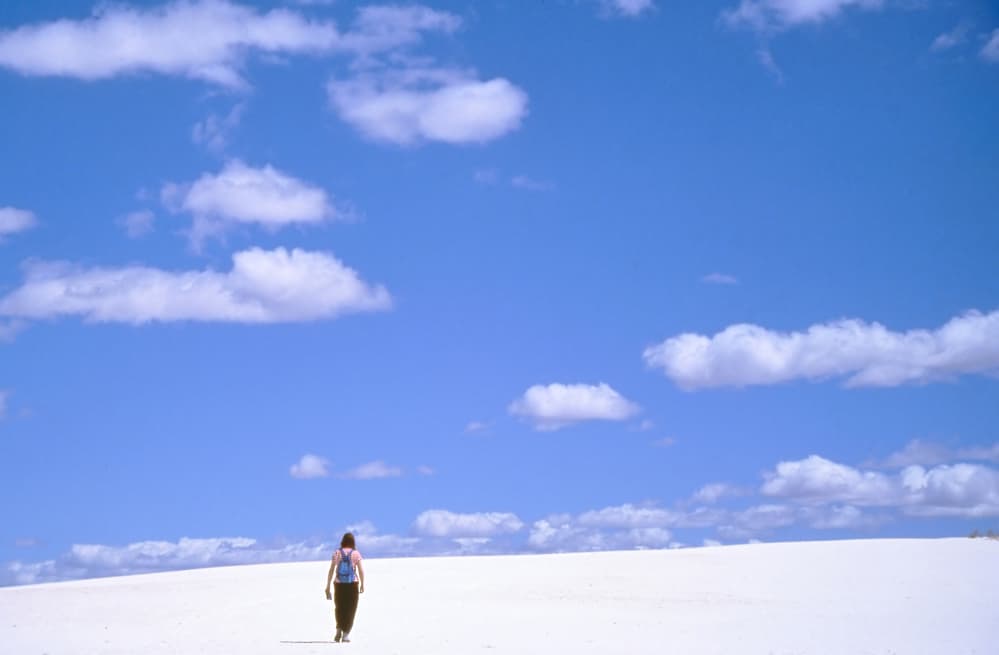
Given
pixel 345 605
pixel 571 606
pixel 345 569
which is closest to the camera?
pixel 345 605

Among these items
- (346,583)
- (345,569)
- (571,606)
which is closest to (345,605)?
(346,583)

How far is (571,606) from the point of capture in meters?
28.3

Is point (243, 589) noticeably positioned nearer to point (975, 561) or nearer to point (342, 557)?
point (342, 557)

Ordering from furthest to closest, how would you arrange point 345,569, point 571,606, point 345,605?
point 571,606 < point 345,569 < point 345,605

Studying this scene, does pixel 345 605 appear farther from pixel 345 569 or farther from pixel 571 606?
pixel 571 606

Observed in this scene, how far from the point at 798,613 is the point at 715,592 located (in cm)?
449

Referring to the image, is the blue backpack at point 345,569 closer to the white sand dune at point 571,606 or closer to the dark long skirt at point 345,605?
the dark long skirt at point 345,605

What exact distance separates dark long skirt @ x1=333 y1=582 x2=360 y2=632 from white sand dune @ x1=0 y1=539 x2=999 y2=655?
0.40 m

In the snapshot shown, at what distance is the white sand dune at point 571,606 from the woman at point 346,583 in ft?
1.31

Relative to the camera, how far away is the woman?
22328mm

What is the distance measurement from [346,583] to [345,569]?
10.4 inches

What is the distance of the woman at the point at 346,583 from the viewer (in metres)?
22.3

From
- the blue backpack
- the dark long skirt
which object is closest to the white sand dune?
the dark long skirt

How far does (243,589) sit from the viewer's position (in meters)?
33.4
